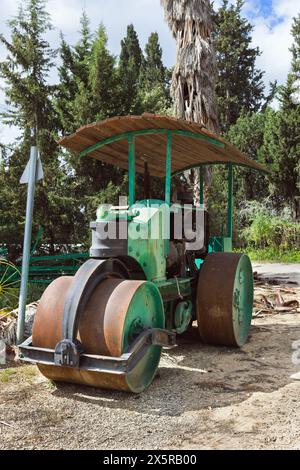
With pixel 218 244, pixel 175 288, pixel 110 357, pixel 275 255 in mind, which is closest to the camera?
pixel 110 357

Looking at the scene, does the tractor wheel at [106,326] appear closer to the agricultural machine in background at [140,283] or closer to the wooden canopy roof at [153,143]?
the agricultural machine in background at [140,283]

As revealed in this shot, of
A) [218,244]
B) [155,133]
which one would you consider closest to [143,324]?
[155,133]

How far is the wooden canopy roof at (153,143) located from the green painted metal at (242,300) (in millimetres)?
1436

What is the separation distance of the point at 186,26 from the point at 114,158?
23.0 feet

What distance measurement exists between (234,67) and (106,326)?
30.5m

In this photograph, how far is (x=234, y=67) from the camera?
3158 centimetres

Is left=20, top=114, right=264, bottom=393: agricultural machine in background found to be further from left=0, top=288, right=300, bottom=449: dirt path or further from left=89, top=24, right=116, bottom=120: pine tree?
left=89, top=24, right=116, bottom=120: pine tree

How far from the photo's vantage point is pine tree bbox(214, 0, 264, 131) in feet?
101

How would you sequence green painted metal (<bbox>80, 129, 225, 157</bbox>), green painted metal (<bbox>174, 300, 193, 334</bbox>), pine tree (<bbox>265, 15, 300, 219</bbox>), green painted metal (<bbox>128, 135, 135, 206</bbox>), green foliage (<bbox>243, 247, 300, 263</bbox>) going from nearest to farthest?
1. green painted metal (<bbox>80, 129, 225, 157</bbox>)
2. green painted metal (<bbox>128, 135, 135, 206</bbox>)
3. green painted metal (<bbox>174, 300, 193, 334</bbox>)
4. green foliage (<bbox>243, 247, 300, 263</bbox>)
5. pine tree (<bbox>265, 15, 300, 219</bbox>)

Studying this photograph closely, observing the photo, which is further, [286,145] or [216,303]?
[286,145]

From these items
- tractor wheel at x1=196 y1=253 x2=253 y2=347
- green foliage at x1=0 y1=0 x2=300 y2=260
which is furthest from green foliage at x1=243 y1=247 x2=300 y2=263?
tractor wheel at x1=196 y1=253 x2=253 y2=347

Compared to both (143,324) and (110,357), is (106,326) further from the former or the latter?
(143,324)

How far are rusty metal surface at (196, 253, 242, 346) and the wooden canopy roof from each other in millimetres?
1450

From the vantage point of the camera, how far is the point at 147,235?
4.83 metres
